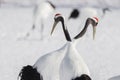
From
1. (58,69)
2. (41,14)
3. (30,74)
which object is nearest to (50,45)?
(41,14)

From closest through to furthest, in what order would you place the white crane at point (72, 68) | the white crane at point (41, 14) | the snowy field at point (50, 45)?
the white crane at point (72, 68) < the snowy field at point (50, 45) < the white crane at point (41, 14)

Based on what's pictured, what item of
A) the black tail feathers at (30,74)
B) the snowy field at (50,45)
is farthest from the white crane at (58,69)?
the snowy field at (50,45)

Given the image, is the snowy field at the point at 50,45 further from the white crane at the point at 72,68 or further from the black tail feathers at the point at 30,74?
the black tail feathers at the point at 30,74

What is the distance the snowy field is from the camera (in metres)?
9.25

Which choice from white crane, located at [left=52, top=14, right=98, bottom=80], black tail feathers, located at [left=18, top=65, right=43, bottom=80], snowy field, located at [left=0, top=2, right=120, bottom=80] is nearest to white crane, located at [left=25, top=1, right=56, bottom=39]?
snowy field, located at [left=0, top=2, right=120, bottom=80]

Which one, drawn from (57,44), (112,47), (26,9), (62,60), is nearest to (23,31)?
(57,44)

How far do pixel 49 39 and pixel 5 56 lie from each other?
245 centimetres

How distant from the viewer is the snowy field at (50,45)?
925 cm

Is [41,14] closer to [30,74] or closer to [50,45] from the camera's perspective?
[50,45]

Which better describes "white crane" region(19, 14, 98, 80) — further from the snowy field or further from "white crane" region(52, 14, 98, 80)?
the snowy field

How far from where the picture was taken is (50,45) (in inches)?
464

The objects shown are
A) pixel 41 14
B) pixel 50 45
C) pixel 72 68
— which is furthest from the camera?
pixel 41 14

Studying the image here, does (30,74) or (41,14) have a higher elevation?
(30,74)

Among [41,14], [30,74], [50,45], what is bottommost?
[50,45]
